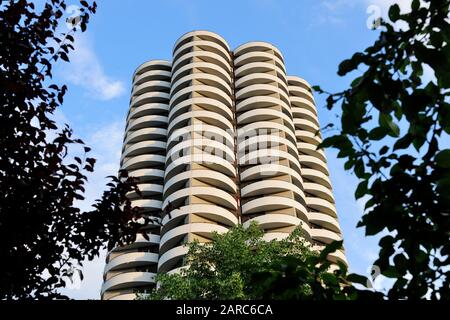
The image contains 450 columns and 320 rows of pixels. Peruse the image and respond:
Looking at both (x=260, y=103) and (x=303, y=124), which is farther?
(x=303, y=124)

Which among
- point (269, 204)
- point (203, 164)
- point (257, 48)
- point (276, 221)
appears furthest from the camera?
point (257, 48)

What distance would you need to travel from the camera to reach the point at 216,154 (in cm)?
4994

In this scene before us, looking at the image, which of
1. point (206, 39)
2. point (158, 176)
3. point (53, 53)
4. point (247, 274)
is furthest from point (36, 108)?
point (206, 39)

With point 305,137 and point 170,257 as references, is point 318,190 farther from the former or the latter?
point 170,257

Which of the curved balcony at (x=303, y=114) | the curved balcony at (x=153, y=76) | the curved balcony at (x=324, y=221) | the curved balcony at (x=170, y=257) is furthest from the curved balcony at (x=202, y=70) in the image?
the curved balcony at (x=170, y=257)

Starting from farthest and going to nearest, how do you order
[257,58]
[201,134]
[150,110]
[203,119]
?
[257,58]
[150,110]
[203,119]
[201,134]

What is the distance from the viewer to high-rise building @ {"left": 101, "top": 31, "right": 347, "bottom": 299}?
4444 centimetres

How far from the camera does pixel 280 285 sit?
3.32m

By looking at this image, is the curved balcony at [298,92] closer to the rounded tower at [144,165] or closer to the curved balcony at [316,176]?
the curved balcony at [316,176]

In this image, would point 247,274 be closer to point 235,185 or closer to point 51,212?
point 51,212

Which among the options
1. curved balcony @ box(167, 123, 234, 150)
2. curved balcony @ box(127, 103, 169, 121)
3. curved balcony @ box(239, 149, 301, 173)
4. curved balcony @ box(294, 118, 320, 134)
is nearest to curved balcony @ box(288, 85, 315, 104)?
curved balcony @ box(294, 118, 320, 134)

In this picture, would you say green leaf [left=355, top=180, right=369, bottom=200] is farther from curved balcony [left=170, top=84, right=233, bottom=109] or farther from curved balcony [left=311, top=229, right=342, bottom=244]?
curved balcony [left=170, top=84, right=233, bottom=109]

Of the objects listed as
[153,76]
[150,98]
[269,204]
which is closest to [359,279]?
[269,204]

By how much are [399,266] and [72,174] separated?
4.89 metres
